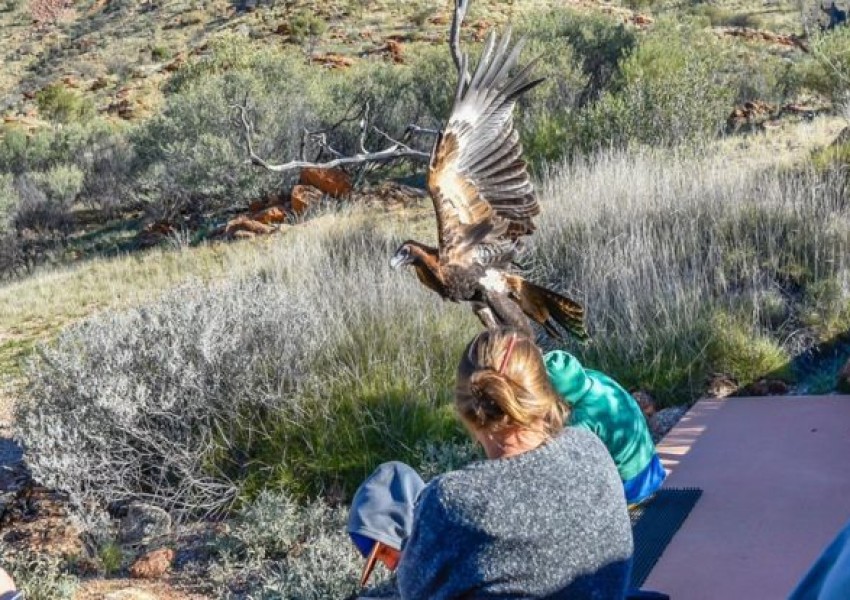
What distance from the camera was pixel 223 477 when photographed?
17.7 feet

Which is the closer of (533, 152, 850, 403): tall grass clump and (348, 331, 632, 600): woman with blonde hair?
(348, 331, 632, 600): woman with blonde hair

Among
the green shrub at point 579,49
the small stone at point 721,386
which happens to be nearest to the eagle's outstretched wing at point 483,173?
the small stone at point 721,386

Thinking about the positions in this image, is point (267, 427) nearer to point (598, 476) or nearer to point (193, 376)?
point (193, 376)

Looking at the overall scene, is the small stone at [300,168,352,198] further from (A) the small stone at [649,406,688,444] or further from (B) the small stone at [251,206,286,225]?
(A) the small stone at [649,406,688,444]

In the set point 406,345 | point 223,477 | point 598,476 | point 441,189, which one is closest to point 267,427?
point 223,477

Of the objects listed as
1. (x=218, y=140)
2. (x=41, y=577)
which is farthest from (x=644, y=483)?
(x=218, y=140)

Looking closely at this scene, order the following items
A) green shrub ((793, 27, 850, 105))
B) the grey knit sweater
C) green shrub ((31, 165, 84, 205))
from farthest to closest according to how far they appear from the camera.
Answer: green shrub ((31, 165, 84, 205))
green shrub ((793, 27, 850, 105))
the grey knit sweater

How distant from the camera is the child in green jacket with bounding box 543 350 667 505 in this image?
3344 mm

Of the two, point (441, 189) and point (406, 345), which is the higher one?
point (441, 189)

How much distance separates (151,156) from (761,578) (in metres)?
17.0

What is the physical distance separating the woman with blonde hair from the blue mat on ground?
1.05m

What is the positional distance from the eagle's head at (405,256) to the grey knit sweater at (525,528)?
1.82 meters

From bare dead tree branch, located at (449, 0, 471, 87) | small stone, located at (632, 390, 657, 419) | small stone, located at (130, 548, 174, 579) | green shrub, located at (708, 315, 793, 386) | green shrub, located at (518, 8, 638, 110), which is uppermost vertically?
bare dead tree branch, located at (449, 0, 471, 87)

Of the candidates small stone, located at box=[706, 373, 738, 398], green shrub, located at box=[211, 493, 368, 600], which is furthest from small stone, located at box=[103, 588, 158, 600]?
small stone, located at box=[706, 373, 738, 398]
